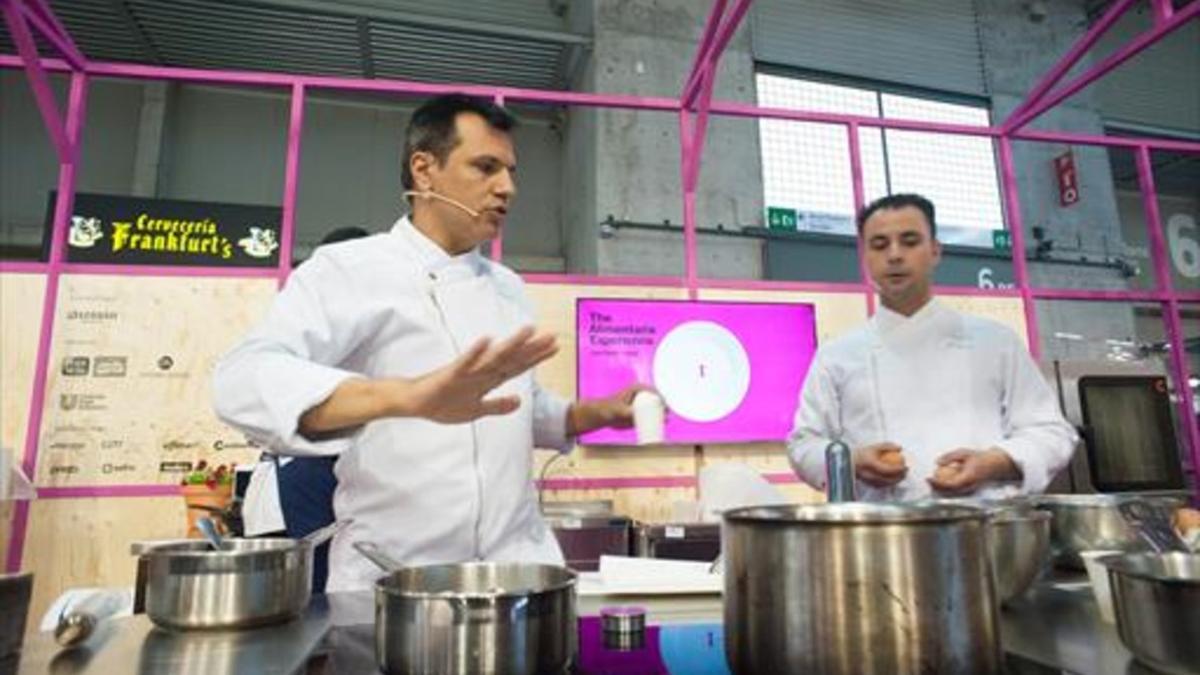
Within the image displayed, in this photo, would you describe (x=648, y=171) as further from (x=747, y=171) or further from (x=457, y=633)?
(x=457, y=633)

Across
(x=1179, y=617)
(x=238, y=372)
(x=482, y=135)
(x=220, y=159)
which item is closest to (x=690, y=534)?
(x=482, y=135)

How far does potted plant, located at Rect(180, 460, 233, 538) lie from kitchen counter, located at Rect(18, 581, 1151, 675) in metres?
2.02

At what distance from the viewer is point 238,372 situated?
1065 millimetres

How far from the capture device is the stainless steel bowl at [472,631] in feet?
2.00

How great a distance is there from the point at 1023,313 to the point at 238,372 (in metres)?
3.91

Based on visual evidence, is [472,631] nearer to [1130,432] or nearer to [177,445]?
[177,445]

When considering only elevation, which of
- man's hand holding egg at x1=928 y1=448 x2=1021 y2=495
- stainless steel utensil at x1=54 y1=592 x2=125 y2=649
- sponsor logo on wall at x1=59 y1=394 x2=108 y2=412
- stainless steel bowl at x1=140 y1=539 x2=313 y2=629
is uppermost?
sponsor logo on wall at x1=59 y1=394 x2=108 y2=412

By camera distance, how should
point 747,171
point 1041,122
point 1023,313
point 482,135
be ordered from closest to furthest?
point 482,135 → point 1023,313 → point 747,171 → point 1041,122

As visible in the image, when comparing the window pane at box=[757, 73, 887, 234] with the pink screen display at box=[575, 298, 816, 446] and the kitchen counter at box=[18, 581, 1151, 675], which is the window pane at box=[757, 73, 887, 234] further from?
the kitchen counter at box=[18, 581, 1151, 675]

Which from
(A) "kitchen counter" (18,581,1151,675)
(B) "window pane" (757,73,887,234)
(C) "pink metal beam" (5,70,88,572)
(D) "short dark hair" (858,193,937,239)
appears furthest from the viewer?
(B) "window pane" (757,73,887,234)

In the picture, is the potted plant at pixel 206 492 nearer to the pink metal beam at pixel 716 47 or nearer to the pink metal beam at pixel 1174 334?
the pink metal beam at pixel 716 47

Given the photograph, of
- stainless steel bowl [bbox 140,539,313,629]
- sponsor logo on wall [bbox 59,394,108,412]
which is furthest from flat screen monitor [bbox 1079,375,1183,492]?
sponsor logo on wall [bbox 59,394,108,412]

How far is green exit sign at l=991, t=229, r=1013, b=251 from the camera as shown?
707 centimetres

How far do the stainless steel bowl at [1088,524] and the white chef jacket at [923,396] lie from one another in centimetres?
59
